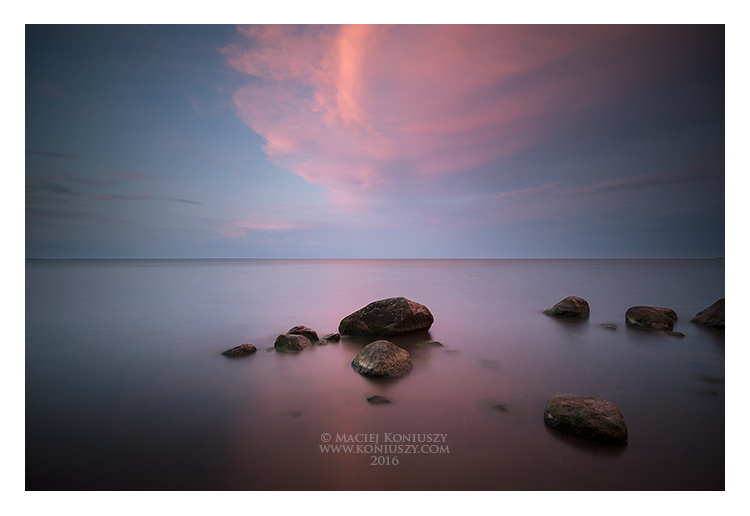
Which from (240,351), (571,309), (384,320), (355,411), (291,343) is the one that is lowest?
(355,411)

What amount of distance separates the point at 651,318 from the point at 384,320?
305 inches

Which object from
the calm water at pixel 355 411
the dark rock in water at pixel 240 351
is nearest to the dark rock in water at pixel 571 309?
the calm water at pixel 355 411

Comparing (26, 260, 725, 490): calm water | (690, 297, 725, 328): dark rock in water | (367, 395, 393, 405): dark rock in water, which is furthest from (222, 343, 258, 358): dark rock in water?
(690, 297, 725, 328): dark rock in water

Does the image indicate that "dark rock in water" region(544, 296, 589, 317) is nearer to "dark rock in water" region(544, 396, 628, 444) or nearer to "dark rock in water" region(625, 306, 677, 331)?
"dark rock in water" region(625, 306, 677, 331)

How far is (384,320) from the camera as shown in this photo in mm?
7207

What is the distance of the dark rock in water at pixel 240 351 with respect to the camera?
5.91m

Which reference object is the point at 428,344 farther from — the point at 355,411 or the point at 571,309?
the point at 571,309

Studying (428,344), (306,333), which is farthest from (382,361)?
(306,333)

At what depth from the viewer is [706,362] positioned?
17.9 feet

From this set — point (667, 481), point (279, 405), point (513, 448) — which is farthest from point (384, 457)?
point (667, 481)

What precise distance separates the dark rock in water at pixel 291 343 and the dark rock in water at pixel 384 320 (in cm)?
129

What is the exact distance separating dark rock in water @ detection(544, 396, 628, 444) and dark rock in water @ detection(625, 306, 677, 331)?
21.4 ft

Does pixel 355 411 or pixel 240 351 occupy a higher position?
pixel 240 351

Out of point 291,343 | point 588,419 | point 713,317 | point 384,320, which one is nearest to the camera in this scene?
point 588,419
